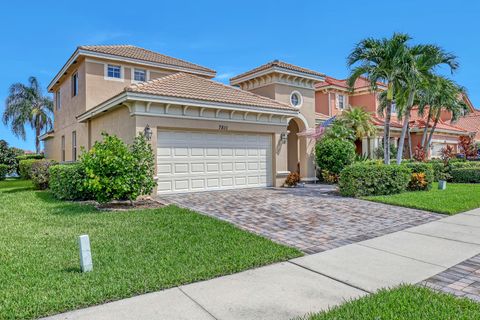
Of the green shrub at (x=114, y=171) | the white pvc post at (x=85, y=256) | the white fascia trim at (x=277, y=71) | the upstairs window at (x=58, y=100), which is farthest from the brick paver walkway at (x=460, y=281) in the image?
the upstairs window at (x=58, y=100)

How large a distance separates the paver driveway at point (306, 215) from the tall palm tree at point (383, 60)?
5.63 m

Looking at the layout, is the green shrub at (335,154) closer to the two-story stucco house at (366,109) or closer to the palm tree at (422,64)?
the palm tree at (422,64)

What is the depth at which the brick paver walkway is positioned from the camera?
4184mm

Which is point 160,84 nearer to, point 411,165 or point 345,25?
point 345,25

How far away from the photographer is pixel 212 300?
398cm

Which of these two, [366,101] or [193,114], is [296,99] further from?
[366,101]

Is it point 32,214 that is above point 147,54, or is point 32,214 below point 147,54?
below

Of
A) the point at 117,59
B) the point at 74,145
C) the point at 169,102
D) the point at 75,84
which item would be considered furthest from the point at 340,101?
the point at 74,145

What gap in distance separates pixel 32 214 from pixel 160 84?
654cm

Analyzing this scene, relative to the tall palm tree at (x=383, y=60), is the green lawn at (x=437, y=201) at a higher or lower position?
lower

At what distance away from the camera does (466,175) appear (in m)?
18.9

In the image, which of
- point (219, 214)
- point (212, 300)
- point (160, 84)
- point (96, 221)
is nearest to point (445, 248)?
point (212, 300)

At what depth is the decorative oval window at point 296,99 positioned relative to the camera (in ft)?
61.2

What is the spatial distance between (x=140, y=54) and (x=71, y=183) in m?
10.3
